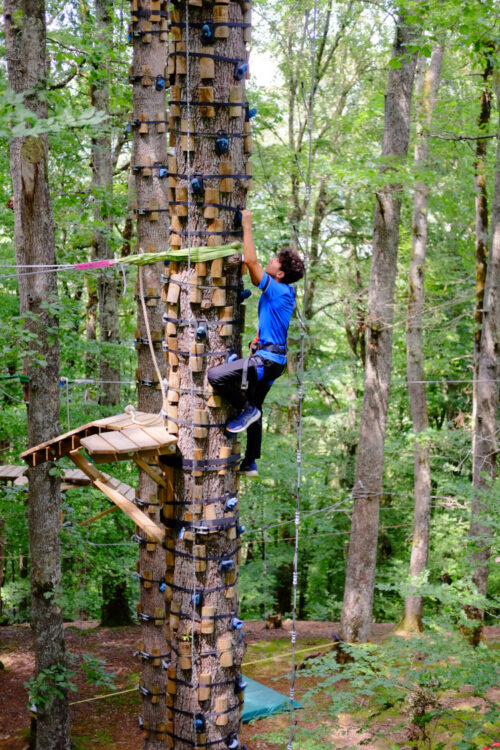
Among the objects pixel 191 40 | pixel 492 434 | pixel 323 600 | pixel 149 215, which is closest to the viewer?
pixel 191 40

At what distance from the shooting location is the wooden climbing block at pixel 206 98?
3.09 meters

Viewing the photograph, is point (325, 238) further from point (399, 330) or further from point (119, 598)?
point (119, 598)

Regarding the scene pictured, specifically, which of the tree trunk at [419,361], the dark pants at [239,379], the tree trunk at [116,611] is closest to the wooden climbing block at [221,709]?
the dark pants at [239,379]

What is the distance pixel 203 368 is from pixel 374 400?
18.7 ft

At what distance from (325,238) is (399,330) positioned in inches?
102

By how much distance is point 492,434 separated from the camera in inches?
347

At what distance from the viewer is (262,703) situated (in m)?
7.43

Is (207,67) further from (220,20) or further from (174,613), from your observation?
(174,613)

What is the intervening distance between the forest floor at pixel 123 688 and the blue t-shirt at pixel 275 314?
9.54 ft

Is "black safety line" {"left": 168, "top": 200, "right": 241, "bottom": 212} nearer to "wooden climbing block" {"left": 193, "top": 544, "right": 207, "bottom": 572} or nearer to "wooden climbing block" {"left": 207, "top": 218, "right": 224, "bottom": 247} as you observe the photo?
"wooden climbing block" {"left": 207, "top": 218, "right": 224, "bottom": 247}

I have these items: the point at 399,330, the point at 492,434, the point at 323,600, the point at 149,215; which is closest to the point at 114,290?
the point at 149,215

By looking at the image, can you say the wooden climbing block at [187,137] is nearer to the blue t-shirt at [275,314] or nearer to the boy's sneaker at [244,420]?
the blue t-shirt at [275,314]

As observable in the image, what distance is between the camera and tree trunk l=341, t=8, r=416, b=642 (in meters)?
8.34

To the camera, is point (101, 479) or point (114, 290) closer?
point (101, 479)
